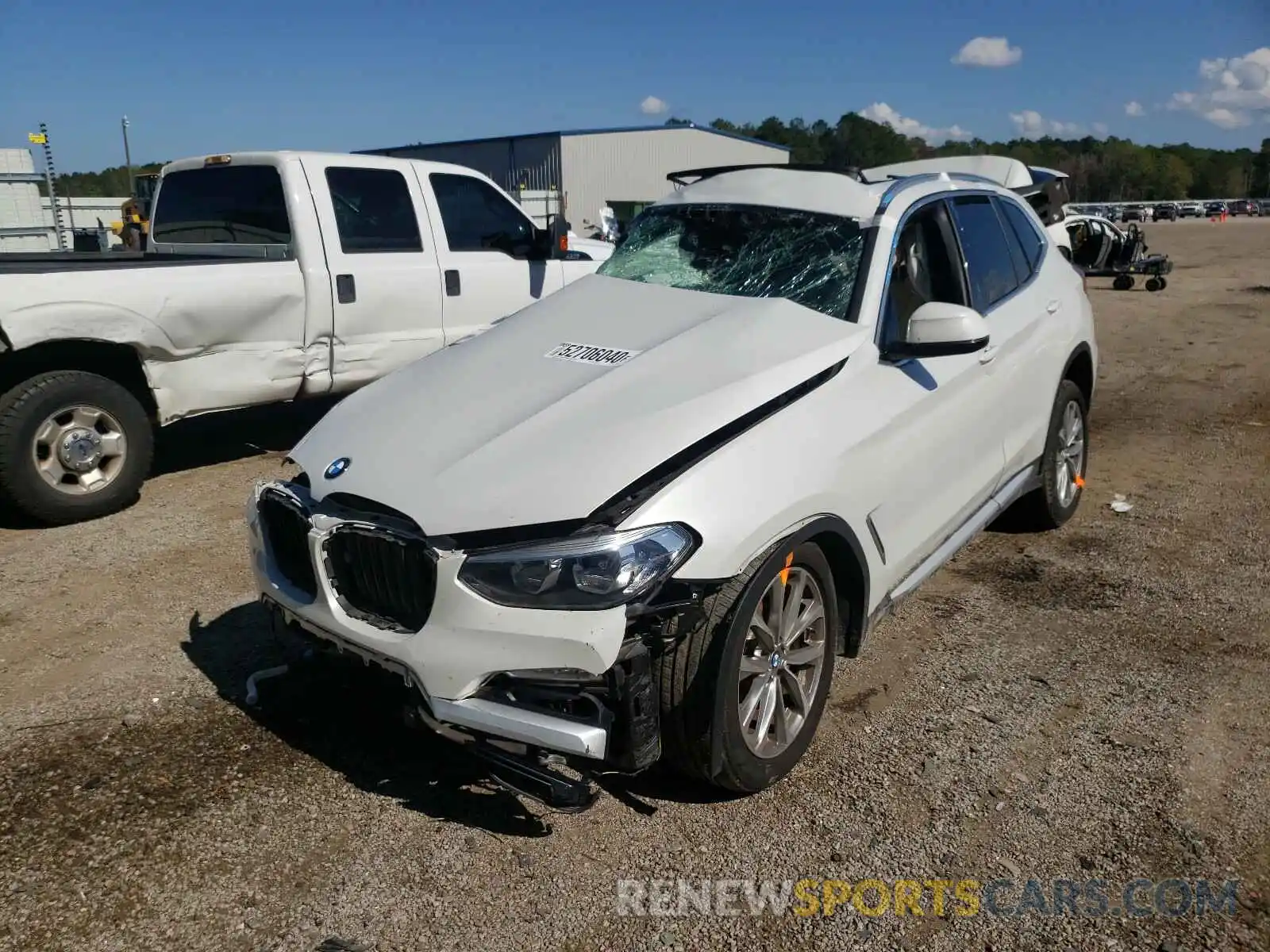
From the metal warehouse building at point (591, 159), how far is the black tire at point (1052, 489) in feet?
109

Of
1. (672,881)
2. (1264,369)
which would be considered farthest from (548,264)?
(1264,369)

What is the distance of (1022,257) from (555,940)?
393 centimetres

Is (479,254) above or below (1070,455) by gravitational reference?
above

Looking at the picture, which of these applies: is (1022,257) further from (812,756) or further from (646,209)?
(812,756)

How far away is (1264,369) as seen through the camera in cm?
1016

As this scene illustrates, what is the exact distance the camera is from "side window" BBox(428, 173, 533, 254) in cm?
752

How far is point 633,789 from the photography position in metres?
3.18

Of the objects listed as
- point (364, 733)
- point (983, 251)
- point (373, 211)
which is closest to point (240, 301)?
point (373, 211)

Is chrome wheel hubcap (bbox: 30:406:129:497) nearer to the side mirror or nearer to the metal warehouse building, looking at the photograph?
the side mirror

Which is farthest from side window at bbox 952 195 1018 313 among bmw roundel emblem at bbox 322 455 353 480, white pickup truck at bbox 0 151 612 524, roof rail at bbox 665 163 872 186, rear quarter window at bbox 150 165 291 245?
rear quarter window at bbox 150 165 291 245

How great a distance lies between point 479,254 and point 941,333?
492cm

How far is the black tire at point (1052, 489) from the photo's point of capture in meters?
5.06

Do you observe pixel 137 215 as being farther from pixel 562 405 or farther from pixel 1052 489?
pixel 562 405

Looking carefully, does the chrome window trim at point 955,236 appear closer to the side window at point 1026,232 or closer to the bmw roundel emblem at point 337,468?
Answer: the side window at point 1026,232
